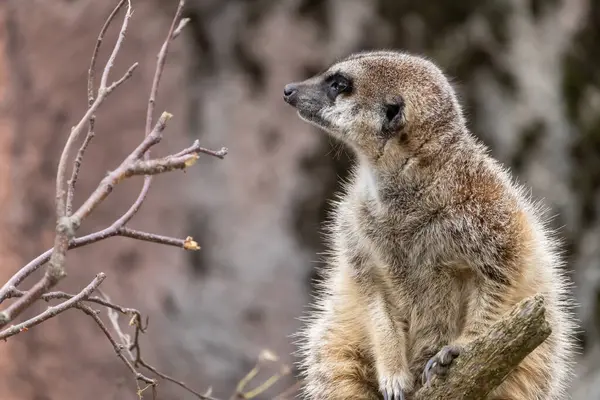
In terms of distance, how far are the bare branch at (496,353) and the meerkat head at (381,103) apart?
2.55ft

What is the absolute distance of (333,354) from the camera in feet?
10.1

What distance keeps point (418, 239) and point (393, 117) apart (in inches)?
16.5

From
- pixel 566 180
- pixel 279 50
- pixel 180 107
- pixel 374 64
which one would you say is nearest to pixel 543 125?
pixel 566 180

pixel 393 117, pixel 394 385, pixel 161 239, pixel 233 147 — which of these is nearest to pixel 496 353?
pixel 394 385

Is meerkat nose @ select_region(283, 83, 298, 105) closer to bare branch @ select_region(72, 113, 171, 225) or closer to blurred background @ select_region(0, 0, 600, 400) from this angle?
bare branch @ select_region(72, 113, 171, 225)

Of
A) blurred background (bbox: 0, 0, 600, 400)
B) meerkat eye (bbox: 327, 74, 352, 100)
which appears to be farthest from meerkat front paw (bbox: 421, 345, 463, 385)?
blurred background (bbox: 0, 0, 600, 400)

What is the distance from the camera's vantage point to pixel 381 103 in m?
2.91

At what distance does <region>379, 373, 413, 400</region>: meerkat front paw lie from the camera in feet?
9.21

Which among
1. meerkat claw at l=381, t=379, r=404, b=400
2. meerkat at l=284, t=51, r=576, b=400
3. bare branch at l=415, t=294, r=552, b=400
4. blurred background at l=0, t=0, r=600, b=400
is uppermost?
blurred background at l=0, t=0, r=600, b=400

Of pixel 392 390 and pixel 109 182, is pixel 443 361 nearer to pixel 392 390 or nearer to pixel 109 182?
pixel 392 390

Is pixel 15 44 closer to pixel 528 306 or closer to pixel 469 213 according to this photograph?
pixel 469 213

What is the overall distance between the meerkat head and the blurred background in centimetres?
284

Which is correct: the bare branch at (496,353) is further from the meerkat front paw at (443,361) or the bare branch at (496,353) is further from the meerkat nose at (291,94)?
the meerkat nose at (291,94)

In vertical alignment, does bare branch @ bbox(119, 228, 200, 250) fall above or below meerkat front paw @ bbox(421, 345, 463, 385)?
below
